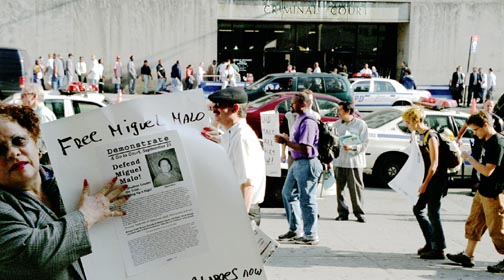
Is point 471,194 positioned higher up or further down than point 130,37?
further down

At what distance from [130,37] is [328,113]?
67.0ft

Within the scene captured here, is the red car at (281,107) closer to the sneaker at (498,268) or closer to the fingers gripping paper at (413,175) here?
the fingers gripping paper at (413,175)

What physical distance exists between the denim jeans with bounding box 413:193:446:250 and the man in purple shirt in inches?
45.3

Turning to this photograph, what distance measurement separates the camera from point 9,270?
7.99 ft

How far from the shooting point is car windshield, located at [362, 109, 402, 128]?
12.8 meters

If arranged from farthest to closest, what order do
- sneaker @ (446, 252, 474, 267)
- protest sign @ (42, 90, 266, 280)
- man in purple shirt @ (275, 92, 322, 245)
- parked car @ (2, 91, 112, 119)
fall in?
parked car @ (2, 91, 112, 119)
man in purple shirt @ (275, 92, 322, 245)
sneaker @ (446, 252, 474, 267)
protest sign @ (42, 90, 266, 280)

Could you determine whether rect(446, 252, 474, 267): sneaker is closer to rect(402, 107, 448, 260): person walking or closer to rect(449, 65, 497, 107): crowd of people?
rect(402, 107, 448, 260): person walking

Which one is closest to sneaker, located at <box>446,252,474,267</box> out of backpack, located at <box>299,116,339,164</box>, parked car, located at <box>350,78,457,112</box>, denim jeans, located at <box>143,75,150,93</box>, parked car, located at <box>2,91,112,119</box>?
backpack, located at <box>299,116,339,164</box>

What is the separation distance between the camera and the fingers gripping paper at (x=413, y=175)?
287 inches

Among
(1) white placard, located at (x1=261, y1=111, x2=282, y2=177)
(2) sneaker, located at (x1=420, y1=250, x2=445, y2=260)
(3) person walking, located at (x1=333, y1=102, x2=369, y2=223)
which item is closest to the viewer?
(2) sneaker, located at (x1=420, y1=250, x2=445, y2=260)

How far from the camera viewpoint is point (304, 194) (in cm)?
766

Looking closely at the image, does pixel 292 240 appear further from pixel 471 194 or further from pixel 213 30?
pixel 213 30

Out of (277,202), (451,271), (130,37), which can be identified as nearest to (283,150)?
(277,202)

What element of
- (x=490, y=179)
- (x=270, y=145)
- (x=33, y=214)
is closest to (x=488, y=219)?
(x=490, y=179)
